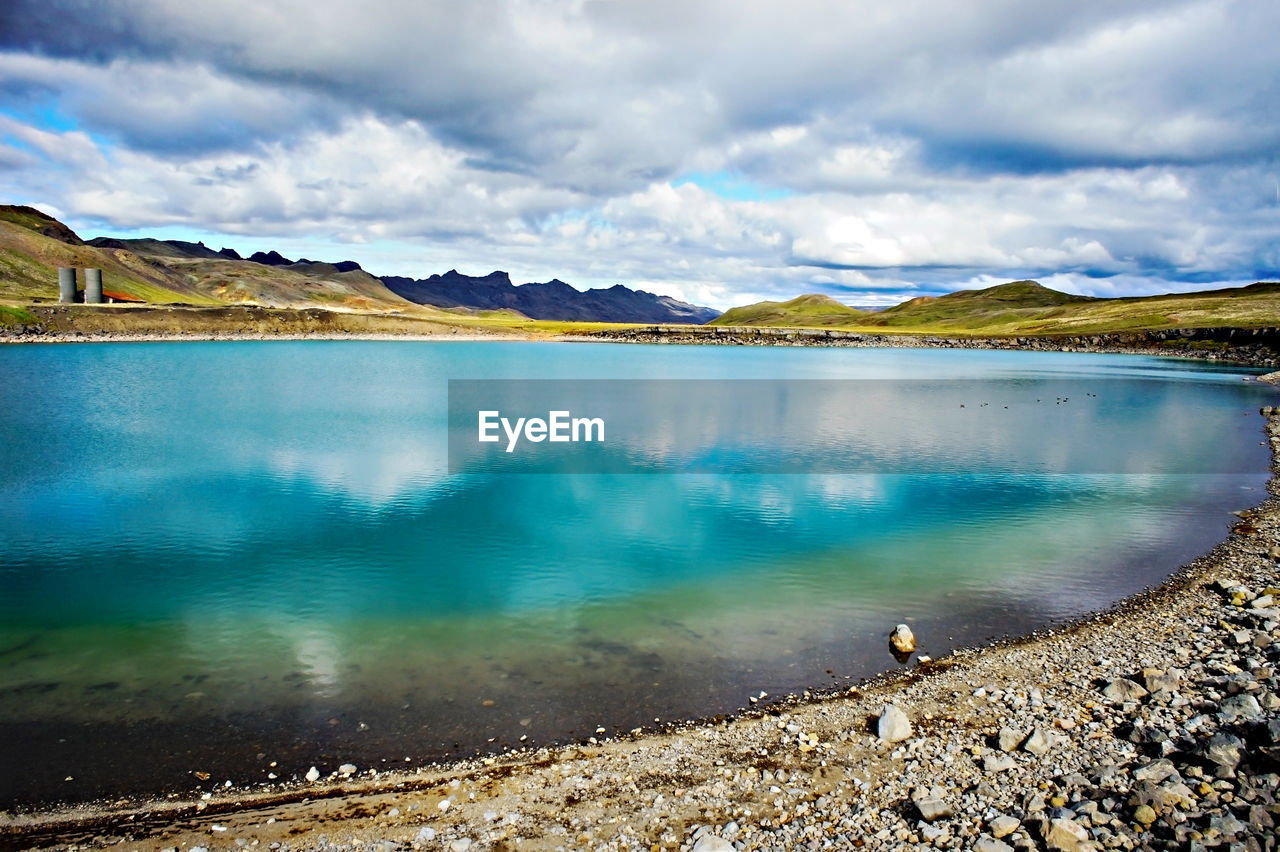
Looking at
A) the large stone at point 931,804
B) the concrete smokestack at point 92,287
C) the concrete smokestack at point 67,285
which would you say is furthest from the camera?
the concrete smokestack at point 92,287

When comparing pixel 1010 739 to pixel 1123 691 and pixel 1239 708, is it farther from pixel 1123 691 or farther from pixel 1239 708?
pixel 1239 708

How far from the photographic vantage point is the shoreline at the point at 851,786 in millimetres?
8273

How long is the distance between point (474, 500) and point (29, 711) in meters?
15.9

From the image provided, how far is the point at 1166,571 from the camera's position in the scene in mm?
19719

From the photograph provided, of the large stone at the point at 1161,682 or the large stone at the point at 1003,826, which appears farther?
the large stone at the point at 1161,682

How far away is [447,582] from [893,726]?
1203 centimetres

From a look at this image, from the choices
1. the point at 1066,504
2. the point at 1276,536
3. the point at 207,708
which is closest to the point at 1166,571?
the point at 1276,536

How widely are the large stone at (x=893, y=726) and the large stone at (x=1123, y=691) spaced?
3512 millimetres

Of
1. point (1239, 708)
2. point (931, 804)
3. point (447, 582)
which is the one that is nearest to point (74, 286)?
point (447, 582)

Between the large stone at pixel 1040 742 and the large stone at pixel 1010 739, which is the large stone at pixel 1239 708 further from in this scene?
the large stone at pixel 1010 739

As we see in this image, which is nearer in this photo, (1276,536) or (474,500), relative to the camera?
(1276,536)

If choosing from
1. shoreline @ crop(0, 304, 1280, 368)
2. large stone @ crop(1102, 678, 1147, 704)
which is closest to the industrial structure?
shoreline @ crop(0, 304, 1280, 368)

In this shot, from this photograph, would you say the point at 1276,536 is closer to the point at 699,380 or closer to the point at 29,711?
the point at 29,711

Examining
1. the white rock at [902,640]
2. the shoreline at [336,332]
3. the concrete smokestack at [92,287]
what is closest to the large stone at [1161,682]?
the white rock at [902,640]
